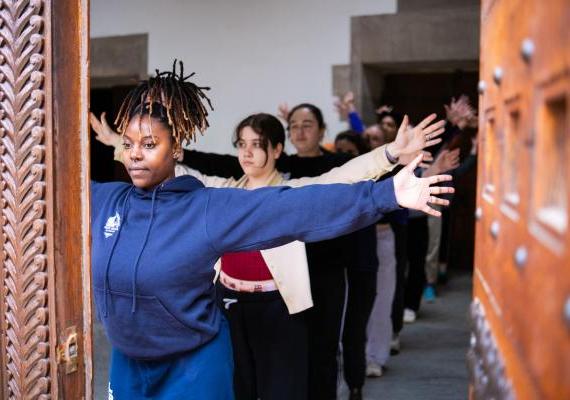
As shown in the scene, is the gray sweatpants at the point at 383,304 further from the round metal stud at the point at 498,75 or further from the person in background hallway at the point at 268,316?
the round metal stud at the point at 498,75

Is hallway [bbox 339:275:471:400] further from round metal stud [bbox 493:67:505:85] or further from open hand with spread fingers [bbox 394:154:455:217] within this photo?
round metal stud [bbox 493:67:505:85]

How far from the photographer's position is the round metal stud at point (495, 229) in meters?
1.27

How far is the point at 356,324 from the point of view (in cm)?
400

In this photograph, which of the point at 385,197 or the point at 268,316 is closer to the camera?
the point at 385,197

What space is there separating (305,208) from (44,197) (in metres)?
0.59

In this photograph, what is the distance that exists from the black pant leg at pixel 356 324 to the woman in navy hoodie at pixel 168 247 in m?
1.79

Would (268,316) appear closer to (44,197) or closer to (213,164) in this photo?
(213,164)

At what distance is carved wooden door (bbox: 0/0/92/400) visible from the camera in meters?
1.70

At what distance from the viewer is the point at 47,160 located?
5.62 ft

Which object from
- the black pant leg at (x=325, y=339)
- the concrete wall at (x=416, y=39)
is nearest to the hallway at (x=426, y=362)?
the black pant leg at (x=325, y=339)

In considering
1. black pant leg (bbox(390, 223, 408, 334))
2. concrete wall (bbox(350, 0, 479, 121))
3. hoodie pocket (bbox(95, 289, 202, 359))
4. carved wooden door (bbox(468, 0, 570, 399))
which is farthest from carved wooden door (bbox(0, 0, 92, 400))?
concrete wall (bbox(350, 0, 479, 121))

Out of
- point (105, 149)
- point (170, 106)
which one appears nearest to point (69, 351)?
point (170, 106)

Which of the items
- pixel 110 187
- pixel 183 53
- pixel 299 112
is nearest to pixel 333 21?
pixel 183 53

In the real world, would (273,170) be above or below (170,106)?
below
